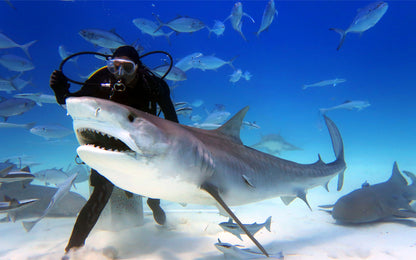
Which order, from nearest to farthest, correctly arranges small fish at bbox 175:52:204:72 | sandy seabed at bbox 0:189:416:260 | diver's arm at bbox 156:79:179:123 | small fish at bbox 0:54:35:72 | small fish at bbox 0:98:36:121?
sandy seabed at bbox 0:189:416:260, diver's arm at bbox 156:79:179:123, small fish at bbox 0:98:36:121, small fish at bbox 0:54:35:72, small fish at bbox 175:52:204:72

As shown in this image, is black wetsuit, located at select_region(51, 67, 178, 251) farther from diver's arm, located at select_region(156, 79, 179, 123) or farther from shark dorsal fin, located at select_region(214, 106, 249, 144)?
shark dorsal fin, located at select_region(214, 106, 249, 144)

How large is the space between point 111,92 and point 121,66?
0.41 metres

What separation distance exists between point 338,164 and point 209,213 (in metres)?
3.20

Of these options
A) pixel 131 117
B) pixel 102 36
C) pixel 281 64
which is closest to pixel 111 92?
pixel 131 117

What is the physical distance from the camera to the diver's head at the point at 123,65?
116 inches

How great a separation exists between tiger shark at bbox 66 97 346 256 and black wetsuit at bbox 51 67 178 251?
3.73ft

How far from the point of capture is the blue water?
2759 centimetres

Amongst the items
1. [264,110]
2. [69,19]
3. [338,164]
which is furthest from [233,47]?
[338,164]

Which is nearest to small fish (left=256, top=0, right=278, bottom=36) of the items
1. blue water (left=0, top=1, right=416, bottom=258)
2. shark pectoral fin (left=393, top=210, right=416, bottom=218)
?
shark pectoral fin (left=393, top=210, right=416, bottom=218)

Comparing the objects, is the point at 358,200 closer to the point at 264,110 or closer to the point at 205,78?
the point at 205,78

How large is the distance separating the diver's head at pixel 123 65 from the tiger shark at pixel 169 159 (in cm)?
127

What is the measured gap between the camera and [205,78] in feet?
148

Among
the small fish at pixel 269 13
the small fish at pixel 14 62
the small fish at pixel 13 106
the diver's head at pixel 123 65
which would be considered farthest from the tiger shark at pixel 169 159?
the small fish at pixel 14 62

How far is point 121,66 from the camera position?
2.95m
